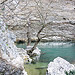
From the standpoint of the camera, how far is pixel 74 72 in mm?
3689

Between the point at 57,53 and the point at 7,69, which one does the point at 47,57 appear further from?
the point at 7,69

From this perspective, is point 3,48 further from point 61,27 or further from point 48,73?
point 61,27

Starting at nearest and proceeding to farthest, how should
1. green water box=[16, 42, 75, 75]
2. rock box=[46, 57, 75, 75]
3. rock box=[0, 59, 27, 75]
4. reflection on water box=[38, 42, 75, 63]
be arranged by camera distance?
rock box=[0, 59, 27, 75]
rock box=[46, 57, 75, 75]
green water box=[16, 42, 75, 75]
reflection on water box=[38, 42, 75, 63]

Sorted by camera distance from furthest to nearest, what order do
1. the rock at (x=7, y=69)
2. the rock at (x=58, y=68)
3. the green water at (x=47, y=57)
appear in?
the green water at (x=47, y=57) → the rock at (x=58, y=68) → the rock at (x=7, y=69)

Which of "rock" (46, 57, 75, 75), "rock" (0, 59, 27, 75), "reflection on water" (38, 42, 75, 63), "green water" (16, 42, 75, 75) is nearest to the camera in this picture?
"rock" (0, 59, 27, 75)

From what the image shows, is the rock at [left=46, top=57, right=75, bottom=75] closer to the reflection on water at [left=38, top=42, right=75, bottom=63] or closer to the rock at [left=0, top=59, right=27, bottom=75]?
the rock at [left=0, top=59, right=27, bottom=75]

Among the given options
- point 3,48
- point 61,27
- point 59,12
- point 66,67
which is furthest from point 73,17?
point 3,48

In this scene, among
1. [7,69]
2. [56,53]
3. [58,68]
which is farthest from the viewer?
[56,53]

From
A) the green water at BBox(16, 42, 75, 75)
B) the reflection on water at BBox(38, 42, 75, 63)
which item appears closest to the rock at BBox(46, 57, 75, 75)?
the green water at BBox(16, 42, 75, 75)

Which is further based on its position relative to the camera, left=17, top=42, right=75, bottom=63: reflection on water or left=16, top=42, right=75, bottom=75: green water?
left=17, top=42, right=75, bottom=63: reflection on water

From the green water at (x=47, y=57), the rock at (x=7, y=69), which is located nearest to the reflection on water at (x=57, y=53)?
the green water at (x=47, y=57)

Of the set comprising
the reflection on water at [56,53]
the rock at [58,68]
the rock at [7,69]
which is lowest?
the reflection on water at [56,53]

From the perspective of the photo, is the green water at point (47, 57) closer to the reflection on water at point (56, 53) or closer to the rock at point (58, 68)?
the reflection on water at point (56, 53)

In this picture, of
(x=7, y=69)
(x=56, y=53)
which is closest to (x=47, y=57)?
(x=56, y=53)
